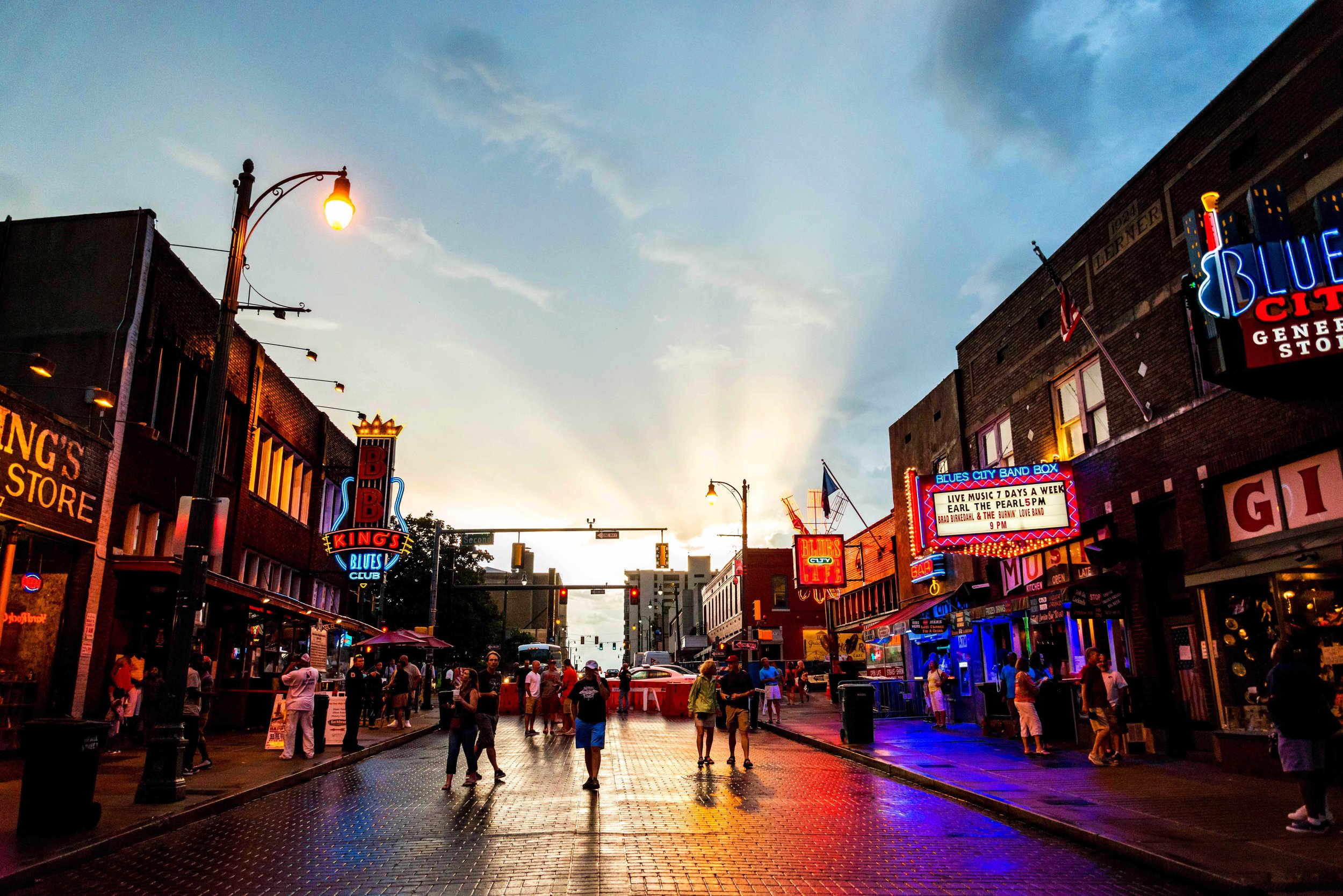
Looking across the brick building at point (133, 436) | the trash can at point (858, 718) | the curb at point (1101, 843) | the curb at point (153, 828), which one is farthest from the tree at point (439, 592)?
the curb at point (1101, 843)

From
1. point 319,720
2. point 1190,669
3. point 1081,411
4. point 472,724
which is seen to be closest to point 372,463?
point 319,720

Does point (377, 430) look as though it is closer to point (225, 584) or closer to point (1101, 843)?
point (225, 584)

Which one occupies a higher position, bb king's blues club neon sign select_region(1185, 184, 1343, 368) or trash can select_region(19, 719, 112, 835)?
bb king's blues club neon sign select_region(1185, 184, 1343, 368)

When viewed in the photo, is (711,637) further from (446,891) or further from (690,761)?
(446,891)

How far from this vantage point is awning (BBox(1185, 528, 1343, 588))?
12211mm

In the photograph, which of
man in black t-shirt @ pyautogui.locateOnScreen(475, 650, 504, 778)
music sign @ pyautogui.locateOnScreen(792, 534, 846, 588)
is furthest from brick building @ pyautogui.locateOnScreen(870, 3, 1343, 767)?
music sign @ pyautogui.locateOnScreen(792, 534, 846, 588)

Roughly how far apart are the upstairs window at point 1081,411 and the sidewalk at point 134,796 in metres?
16.1

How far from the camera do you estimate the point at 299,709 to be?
56.4 feet

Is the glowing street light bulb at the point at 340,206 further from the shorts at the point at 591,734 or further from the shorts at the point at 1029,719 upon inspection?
the shorts at the point at 1029,719

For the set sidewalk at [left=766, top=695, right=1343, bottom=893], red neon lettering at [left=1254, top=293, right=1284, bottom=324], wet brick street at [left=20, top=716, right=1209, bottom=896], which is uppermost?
red neon lettering at [left=1254, top=293, right=1284, bottom=324]

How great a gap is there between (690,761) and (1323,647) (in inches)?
397

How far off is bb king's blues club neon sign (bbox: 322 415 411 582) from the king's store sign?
2367 centimetres

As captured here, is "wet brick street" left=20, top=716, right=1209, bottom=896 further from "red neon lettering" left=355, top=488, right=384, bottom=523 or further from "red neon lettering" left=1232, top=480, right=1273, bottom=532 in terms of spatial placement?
"red neon lettering" left=355, top=488, right=384, bottom=523

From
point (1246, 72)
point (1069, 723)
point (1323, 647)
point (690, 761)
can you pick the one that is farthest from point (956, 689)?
point (1246, 72)
